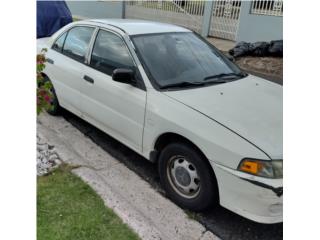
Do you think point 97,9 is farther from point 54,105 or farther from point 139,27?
point 139,27

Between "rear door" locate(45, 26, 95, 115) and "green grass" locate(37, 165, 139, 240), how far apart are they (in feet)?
4.67

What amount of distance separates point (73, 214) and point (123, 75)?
1.39 metres

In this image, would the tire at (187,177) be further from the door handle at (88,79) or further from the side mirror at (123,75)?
the door handle at (88,79)

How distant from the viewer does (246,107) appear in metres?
3.22

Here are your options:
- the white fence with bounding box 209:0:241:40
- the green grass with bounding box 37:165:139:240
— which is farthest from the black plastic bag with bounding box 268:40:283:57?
the green grass with bounding box 37:165:139:240

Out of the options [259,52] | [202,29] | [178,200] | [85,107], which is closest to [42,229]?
[178,200]

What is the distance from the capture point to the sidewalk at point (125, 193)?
9.60 ft

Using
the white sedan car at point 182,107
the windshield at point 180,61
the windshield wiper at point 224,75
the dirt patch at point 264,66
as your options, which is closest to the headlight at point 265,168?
the white sedan car at point 182,107

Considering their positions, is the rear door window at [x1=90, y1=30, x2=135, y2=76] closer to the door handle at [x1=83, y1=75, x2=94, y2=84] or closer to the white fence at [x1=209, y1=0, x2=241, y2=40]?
the door handle at [x1=83, y1=75, x2=94, y2=84]

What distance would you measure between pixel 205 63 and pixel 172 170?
4.24 feet

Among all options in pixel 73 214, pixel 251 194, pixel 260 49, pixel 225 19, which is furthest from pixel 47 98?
pixel 225 19

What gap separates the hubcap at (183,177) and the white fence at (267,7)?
348 inches

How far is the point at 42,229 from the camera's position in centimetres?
270

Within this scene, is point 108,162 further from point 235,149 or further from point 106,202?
point 235,149
